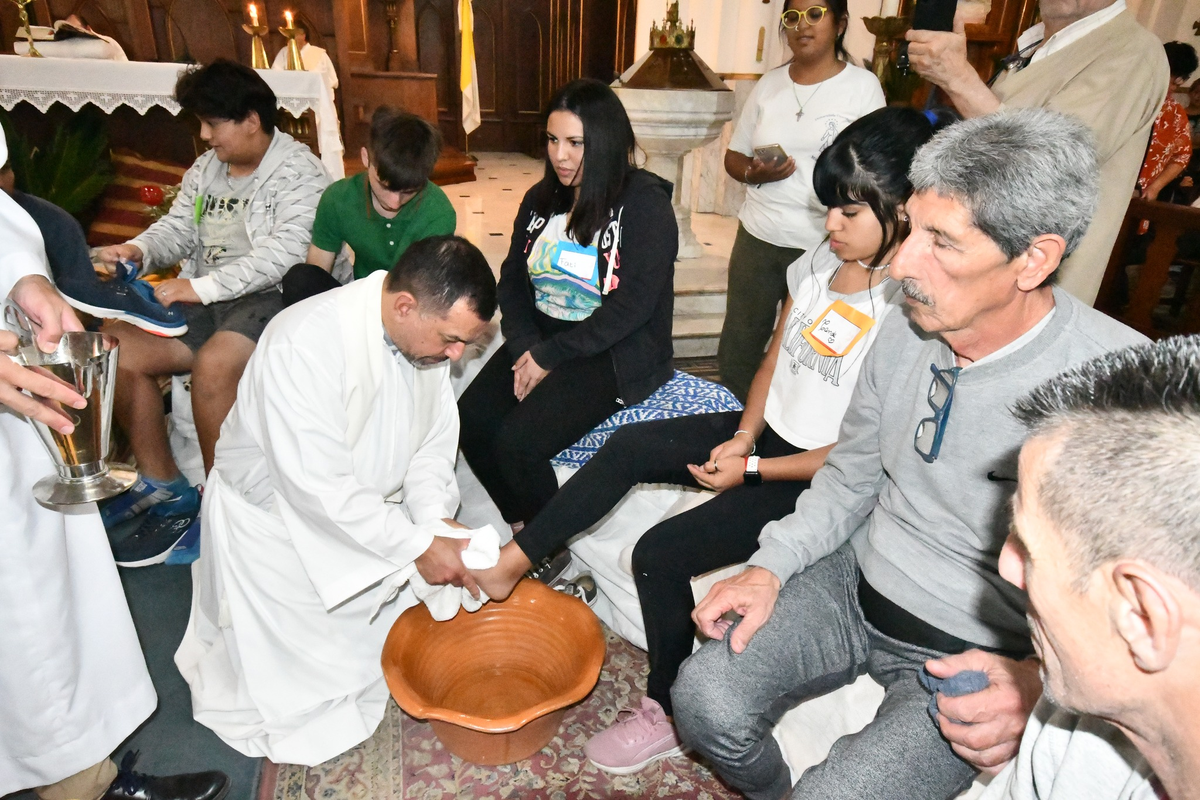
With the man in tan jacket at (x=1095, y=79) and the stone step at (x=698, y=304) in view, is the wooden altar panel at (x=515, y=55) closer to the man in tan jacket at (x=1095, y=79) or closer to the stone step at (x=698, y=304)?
the stone step at (x=698, y=304)

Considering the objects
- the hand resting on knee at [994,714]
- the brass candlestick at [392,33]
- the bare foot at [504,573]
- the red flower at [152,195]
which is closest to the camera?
the hand resting on knee at [994,714]

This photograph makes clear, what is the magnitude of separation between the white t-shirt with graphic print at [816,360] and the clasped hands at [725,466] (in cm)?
10

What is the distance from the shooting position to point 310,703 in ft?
6.63

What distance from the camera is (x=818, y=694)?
1.60 meters

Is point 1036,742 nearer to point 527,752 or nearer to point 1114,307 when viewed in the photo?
point 527,752

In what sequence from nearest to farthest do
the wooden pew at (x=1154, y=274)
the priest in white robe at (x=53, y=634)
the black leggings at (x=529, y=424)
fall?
the priest in white robe at (x=53, y=634) < the black leggings at (x=529, y=424) < the wooden pew at (x=1154, y=274)

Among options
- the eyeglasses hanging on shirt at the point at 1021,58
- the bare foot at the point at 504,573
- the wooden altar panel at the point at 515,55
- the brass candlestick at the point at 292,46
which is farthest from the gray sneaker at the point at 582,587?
the wooden altar panel at the point at 515,55

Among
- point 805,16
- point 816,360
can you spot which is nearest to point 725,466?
point 816,360

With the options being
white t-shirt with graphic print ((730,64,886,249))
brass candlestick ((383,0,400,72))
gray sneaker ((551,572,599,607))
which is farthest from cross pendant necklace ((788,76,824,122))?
brass candlestick ((383,0,400,72))

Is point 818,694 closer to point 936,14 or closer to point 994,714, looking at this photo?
point 994,714

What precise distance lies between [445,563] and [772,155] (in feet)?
6.87

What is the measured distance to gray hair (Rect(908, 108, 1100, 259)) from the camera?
1246 mm

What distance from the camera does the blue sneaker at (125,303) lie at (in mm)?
2264

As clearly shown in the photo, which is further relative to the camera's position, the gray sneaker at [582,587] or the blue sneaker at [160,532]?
the blue sneaker at [160,532]
